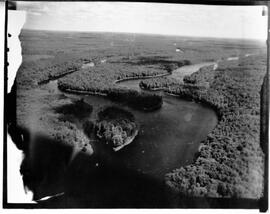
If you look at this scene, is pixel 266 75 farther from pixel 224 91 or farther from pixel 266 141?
pixel 266 141

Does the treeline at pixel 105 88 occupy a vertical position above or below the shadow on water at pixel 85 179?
above

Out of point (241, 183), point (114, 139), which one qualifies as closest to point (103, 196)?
point (114, 139)

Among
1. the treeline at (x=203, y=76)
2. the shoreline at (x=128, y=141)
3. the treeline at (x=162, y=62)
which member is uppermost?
the treeline at (x=162, y=62)

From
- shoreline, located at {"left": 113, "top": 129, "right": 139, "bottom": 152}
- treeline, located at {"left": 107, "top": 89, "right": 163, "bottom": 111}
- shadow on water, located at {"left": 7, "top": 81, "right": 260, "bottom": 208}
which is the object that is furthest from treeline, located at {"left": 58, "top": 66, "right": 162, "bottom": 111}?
shadow on water, located at {"left": 7, "top": 81, "right": 260, "bottom": 208}

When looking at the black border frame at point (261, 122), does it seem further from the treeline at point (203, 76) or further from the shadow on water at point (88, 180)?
the treeline at point (203, 76)

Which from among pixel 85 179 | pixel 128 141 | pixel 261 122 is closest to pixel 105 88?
pixel 128 141

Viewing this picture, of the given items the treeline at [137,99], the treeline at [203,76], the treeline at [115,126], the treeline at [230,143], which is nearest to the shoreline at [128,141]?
the treeline at [115,126]
